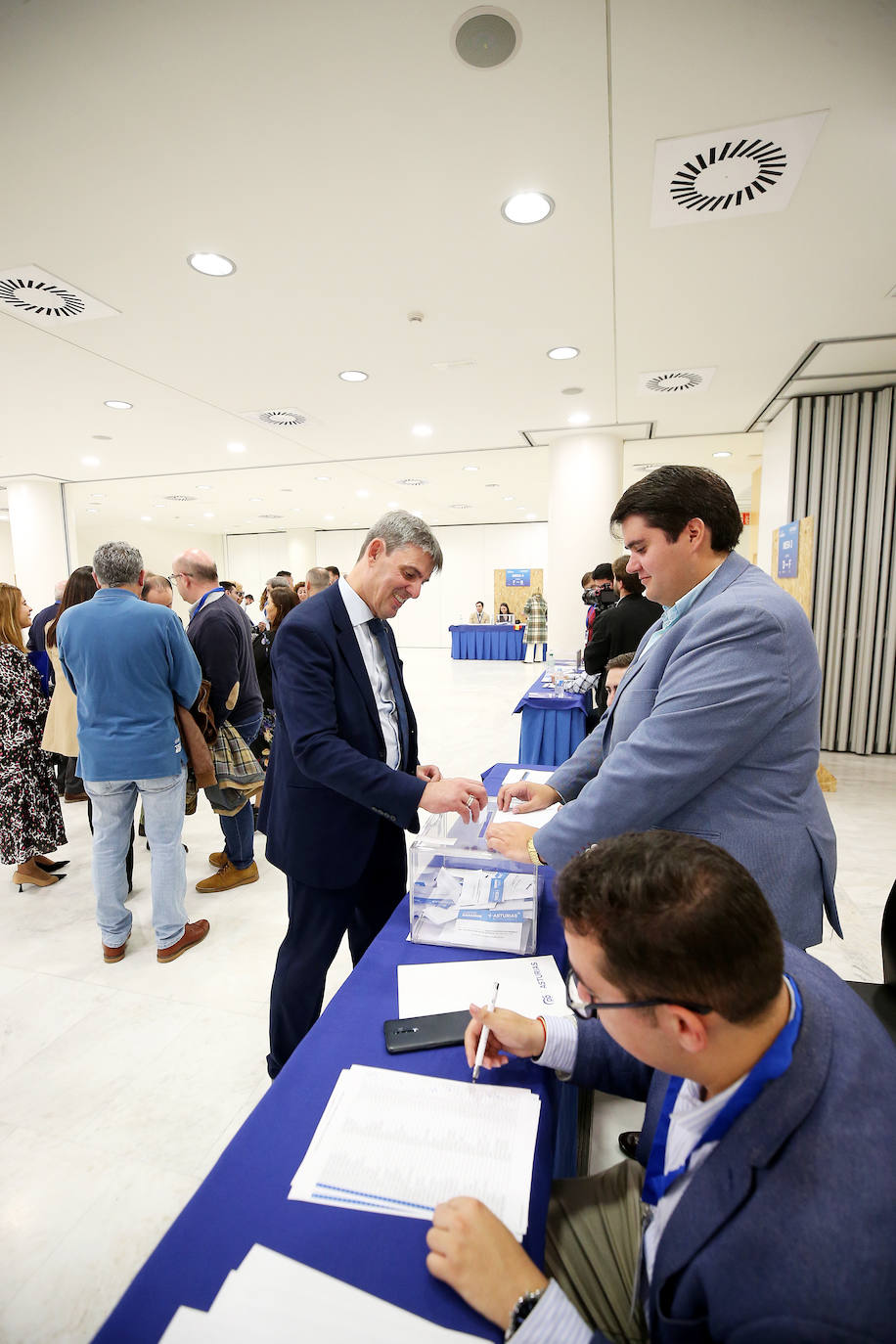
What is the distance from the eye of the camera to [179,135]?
2188mm

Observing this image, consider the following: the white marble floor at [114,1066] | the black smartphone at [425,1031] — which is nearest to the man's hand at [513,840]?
the black smartphone at [425,1031]

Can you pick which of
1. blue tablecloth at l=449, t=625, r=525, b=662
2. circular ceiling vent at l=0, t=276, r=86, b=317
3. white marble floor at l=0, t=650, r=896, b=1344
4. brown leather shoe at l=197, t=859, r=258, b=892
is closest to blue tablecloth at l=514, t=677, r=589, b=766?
white marble floor at l=0, t=650, r=896, b=1344

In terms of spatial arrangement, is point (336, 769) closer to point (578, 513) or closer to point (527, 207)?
point (527, 207)

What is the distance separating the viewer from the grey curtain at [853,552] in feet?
17.9

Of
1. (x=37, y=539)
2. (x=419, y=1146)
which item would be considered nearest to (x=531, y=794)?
(x=419, y=1146)

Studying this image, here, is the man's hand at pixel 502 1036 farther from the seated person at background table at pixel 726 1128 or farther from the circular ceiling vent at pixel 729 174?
the circular ceiling vent at pixel 729 174

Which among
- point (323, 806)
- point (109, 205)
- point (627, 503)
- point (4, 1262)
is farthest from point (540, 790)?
point (109, 205)

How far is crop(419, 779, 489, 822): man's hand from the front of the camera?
1426 mm

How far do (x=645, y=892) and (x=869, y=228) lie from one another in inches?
145

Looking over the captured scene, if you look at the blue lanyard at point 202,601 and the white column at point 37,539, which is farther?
the white column at point 37,539

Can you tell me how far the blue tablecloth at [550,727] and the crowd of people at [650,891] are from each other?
2549mm

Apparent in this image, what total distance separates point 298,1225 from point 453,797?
82 cm

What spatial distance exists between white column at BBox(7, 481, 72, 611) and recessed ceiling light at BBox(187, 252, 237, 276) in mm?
7060

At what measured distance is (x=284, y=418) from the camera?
19.8ft
